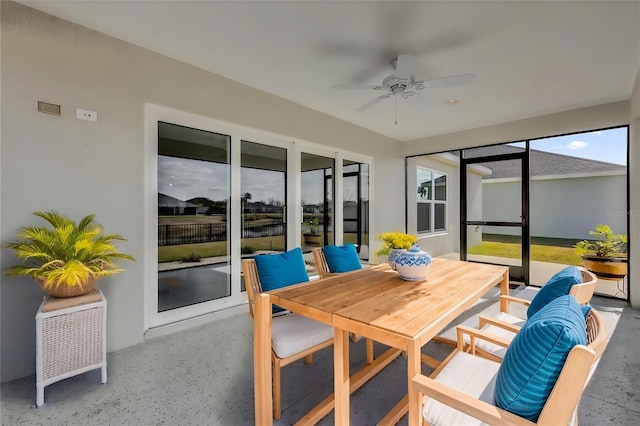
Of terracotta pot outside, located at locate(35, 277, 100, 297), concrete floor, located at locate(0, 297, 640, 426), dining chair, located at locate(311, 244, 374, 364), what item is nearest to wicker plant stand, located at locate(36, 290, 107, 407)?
terracotta pot outside, located at locate(35, 277, 100, 297)

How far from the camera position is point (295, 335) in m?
1.84

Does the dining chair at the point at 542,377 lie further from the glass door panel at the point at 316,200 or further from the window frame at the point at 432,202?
the window frame at the point at 432,202

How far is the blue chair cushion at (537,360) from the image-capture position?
886 millimetres

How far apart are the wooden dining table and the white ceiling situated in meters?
2.05

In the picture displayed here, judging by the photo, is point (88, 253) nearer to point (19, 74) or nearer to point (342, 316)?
point (19, 74)

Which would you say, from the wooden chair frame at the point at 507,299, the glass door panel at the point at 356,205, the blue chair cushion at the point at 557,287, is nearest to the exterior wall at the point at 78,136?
the glass door panel at the point at 356,205

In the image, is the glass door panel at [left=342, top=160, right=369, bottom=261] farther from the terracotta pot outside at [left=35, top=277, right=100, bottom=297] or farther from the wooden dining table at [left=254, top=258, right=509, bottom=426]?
the terracotta pot outside at [left=35, top=277, right=100, bottom=297]

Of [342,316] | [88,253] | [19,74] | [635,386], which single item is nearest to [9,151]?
[19,74]

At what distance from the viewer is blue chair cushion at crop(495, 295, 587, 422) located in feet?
2.91

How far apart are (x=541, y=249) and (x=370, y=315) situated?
520cm

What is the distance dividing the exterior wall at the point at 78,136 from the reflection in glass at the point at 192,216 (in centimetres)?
27

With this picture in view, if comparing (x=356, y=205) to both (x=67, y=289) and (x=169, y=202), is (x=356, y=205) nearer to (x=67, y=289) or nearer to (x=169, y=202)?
(x=169, y=202)

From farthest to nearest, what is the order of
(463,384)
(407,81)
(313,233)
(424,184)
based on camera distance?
1. (424,184)
2. (313,233)
3. (407,81)
4. (463,384)

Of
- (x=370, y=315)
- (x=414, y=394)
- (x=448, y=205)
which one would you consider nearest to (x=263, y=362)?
(x=370, y=315)
